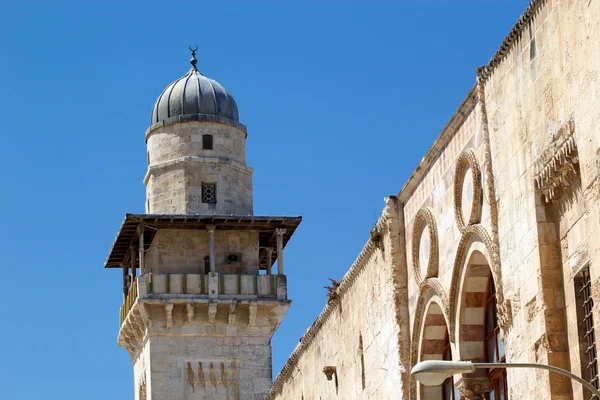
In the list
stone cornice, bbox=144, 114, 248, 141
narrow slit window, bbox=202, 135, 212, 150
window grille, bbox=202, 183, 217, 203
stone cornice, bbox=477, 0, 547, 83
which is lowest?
stone cornice, bbox=477, 0, 547, 83

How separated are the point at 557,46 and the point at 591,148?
1.60 meters

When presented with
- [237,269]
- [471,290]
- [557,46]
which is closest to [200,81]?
[237,269]

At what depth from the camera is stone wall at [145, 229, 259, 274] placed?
4266cm

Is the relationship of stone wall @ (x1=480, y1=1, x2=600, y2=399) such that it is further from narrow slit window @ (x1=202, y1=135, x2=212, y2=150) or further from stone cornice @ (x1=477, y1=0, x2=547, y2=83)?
narrow slit window @ (x1=202, y1=135, x2=212, y2=150)

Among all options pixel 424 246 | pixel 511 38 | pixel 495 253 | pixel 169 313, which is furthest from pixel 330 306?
pixel 169 313

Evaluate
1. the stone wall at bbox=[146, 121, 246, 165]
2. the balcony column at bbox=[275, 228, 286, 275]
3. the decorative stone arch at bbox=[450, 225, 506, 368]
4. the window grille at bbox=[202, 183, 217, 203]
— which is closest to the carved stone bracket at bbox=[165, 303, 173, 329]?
the balcony column at bbox=[275, 228, 286, 275]

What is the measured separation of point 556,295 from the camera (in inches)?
661

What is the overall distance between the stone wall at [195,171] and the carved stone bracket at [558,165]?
26.8m

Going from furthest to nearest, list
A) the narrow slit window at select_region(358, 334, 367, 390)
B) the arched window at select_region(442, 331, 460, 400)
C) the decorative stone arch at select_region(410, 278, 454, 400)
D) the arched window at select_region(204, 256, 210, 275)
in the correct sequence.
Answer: the arched window at select_region(204, 256, 210, 275), the narrow slit window at select_region(358, 334, 367, 390), the arched window at select_region(442, 331, 460, 400), the decorative stone arch at select_region(410, 278, 454, 400)

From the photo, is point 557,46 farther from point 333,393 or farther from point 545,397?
point 333,393

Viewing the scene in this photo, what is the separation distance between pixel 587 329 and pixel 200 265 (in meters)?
27.4

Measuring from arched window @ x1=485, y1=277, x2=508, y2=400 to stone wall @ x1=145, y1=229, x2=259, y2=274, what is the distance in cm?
2309

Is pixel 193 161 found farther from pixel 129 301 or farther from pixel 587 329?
pixel 587 329

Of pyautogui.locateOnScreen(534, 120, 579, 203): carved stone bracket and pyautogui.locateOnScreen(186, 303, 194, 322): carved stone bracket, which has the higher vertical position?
pyautogui.locateOnScreen(186, 303, 194, 322): carved stone bracket
